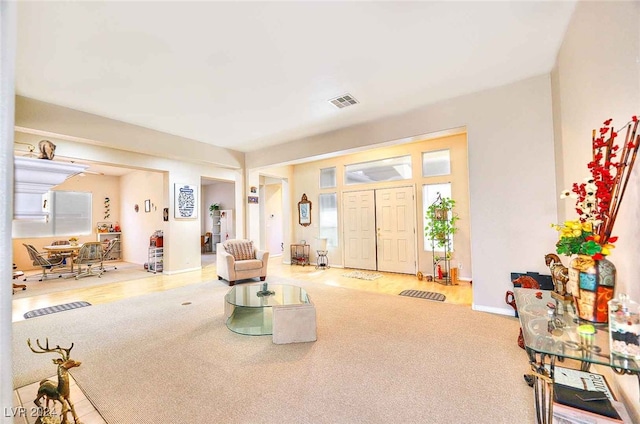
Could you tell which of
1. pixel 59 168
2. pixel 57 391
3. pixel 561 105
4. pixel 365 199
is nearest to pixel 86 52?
pixel 59 168

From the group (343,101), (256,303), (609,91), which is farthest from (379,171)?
(609,91)

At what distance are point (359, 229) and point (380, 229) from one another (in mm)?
566

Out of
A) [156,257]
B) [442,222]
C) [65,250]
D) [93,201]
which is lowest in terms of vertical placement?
[156,257]

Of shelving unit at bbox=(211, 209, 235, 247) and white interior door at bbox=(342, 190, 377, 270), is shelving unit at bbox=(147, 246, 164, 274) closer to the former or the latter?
shelving unit at bbox=(211, 209, 235, 247)

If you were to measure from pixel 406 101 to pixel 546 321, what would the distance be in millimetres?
3194

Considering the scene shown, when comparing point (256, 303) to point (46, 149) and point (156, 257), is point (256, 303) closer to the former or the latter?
point (46, 149)

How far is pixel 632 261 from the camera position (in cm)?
148

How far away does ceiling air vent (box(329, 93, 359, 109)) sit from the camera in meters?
3.68

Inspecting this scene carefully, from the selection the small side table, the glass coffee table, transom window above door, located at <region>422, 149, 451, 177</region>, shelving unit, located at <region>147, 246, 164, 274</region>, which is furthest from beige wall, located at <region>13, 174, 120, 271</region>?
transom window above door, located at <region>422, 149, 451, 177</region>

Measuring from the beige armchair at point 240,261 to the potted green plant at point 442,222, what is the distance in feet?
11.4

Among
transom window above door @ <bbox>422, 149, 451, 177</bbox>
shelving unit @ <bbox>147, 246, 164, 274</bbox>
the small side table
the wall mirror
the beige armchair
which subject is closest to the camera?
the beige armchair

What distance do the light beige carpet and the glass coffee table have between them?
16 cm

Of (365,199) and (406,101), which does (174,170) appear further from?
(406,101)

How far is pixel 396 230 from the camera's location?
6.05 m
